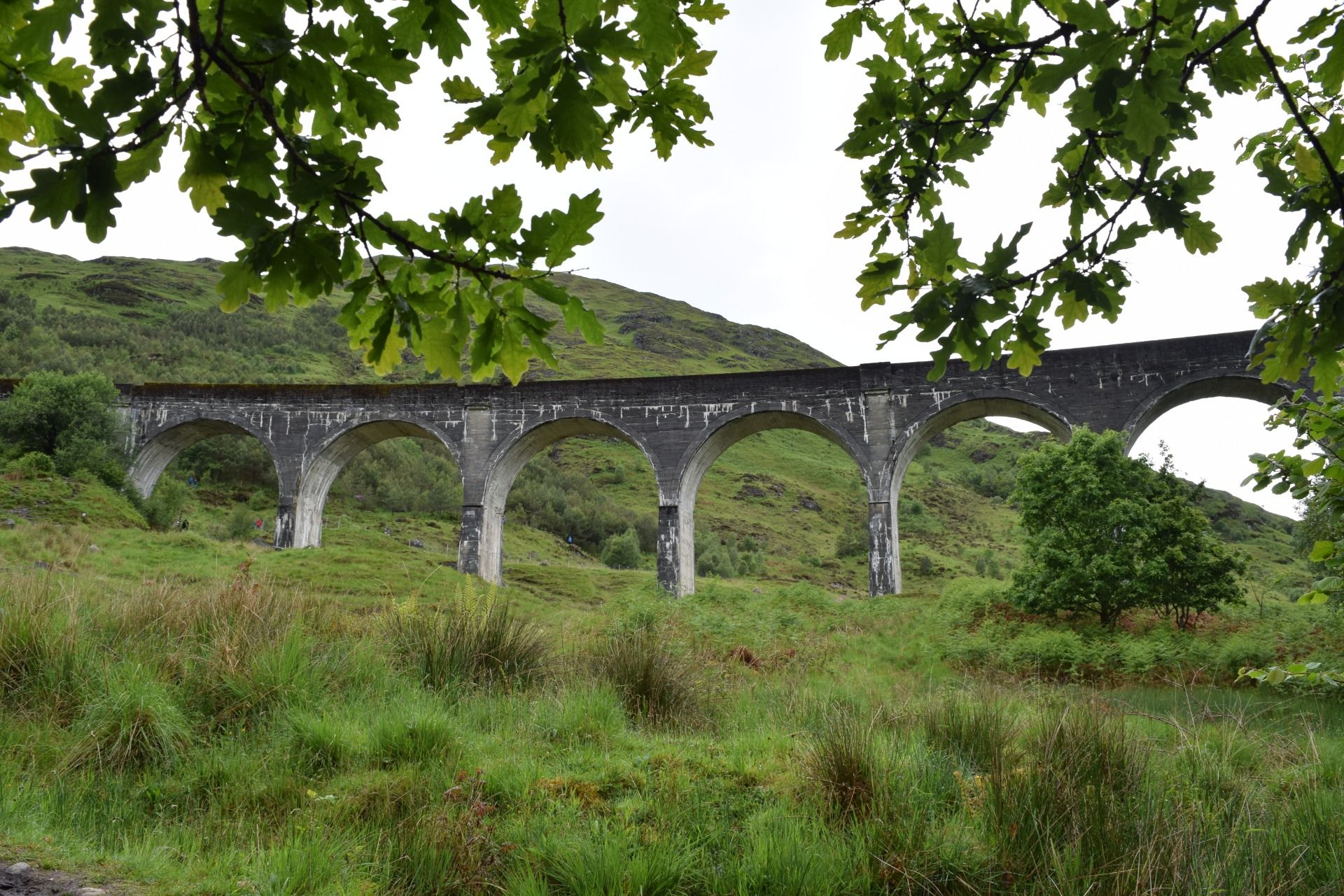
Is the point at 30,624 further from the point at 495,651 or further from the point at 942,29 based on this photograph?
the point at 942,29

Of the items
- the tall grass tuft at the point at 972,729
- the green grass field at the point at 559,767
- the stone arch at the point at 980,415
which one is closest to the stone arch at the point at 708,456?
the stone arch at the point at 980,415

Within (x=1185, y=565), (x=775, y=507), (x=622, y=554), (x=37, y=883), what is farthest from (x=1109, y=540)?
(x=775, y=507)

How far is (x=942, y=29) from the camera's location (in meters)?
2.53

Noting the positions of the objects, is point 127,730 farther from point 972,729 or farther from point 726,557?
point 726,557

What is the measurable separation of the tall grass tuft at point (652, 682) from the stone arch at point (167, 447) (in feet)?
66.3

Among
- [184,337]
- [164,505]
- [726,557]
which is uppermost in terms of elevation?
[184,337]

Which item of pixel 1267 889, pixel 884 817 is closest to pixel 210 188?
pixel 884 817

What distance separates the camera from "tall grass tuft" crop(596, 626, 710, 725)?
18.8ft

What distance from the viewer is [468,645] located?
20.2 ft

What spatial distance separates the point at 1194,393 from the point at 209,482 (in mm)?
35696

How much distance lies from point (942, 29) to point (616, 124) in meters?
1.13

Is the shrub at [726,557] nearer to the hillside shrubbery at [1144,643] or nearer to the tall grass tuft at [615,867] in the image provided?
the hillside shrubbery at [1144,643]

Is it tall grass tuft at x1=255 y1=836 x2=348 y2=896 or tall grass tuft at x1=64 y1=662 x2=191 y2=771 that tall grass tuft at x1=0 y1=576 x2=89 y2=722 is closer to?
tall grass tuft at x1=64 y1=662 x2=191 y2=771

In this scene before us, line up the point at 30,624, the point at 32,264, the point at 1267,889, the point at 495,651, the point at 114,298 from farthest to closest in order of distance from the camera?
1. the point at 32,264
2. the point at 114,298
3. the point at 495,651
4. the point at 30,624
5. the point at 1267,889
